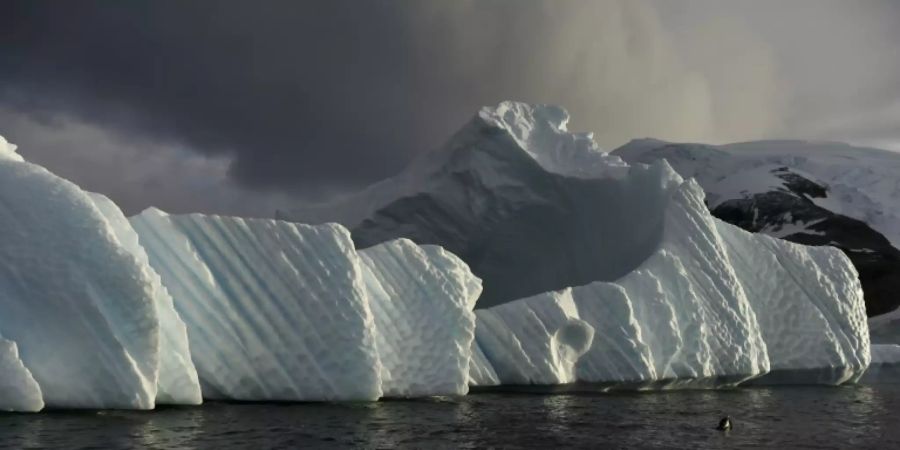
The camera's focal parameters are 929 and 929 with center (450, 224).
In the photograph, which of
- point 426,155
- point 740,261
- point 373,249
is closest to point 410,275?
point 373,249

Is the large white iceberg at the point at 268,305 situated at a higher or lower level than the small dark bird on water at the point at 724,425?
higher

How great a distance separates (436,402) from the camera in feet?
53.2

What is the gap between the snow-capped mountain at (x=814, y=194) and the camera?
65.1 meters

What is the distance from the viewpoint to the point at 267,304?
14602mm

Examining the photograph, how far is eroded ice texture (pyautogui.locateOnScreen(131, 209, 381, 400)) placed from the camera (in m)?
14.3

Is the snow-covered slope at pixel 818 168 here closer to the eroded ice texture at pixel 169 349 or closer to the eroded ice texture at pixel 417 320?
the eroded ice texture at pixel 417 320

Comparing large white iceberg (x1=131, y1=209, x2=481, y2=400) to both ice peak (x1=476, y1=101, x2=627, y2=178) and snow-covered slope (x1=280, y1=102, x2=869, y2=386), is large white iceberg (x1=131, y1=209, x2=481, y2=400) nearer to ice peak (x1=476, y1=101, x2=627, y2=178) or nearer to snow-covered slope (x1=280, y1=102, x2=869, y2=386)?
snow-covered slope (x1=280, y1=102, x2=869, y2=386)

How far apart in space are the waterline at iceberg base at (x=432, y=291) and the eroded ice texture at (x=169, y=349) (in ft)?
0.10

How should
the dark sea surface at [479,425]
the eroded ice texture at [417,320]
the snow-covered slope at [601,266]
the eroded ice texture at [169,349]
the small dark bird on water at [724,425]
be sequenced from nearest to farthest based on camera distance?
the dark sea surface at [479,425], the eroded ice texture at [169,349], the small dark bird on water at [724,425], the eroded ice texture at [417,320], the snow-covered slope at [601,266]

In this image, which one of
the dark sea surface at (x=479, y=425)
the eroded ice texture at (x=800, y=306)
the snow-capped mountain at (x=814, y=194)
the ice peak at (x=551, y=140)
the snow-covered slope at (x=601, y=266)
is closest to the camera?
the dark sea surface at (x=479, y=425)

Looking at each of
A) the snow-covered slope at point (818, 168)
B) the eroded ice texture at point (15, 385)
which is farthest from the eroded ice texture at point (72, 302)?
the snow-covered slope at point (818, 168)

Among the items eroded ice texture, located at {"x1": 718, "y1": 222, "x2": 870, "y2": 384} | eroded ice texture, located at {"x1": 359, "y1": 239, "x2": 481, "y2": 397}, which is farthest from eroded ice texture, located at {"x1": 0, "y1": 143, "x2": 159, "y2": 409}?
eroded ice texture, located at {"x1": 718, "y1": 222, "x2": 870, "y2": 384}

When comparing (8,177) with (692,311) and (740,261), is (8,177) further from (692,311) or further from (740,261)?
(740,261)

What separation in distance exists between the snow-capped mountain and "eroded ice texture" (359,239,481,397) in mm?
51025
